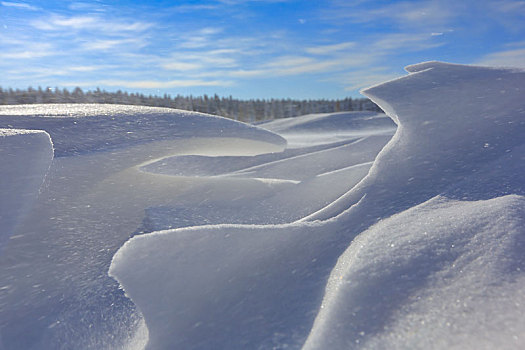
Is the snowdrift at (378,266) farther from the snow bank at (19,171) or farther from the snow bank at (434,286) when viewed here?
the snow bank at (19,171)

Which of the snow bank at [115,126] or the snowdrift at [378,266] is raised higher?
the snow bank at [115,126]

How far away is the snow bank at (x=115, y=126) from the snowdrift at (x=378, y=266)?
668mm

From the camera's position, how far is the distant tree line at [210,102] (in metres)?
3.08

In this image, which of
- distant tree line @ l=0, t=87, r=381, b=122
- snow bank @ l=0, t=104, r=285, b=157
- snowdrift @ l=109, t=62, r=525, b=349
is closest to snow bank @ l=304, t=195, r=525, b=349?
snowdrift @ l=109, t=62, r=525, b=349

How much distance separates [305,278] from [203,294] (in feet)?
0.66

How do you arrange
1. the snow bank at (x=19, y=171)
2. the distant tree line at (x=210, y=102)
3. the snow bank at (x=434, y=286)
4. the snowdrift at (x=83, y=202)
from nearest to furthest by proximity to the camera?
the snow bank at (x=434, y=286)
the snowdrift at (x=83, y=202)
the snow bank at (x=19, y=171)
the distant tree line at (x=210, y=102)

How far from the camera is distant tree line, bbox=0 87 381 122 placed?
10.1 ft

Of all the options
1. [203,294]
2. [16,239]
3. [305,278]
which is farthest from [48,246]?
[305,278]

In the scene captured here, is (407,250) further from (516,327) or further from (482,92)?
(482,92)

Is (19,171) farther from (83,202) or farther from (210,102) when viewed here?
(210,102)

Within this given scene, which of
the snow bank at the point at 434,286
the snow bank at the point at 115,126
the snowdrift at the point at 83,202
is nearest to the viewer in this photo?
the snow bank at the point at 434,286

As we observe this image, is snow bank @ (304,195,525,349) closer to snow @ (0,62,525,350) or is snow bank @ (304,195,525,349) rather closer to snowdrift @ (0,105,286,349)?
snow @ (0,62,525,350)

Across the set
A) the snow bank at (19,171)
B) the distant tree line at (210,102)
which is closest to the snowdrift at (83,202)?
the snow bank at (19,171)

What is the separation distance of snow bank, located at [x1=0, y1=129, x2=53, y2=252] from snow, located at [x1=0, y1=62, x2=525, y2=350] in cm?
2
